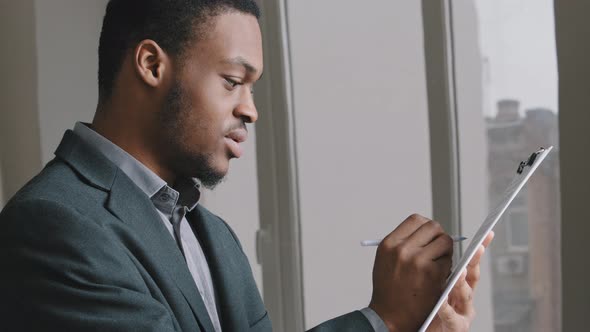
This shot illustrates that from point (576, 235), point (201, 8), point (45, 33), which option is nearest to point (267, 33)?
point (45, 33)

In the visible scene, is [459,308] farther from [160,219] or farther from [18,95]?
→ [18,95]

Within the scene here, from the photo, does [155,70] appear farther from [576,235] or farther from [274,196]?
[274,196]

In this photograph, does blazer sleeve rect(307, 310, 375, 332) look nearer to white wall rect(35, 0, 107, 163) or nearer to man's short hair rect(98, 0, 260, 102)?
man's short hair rect(98, 0, 260, 102)

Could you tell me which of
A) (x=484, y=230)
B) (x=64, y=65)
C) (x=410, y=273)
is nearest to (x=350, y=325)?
(x=410, y=273)

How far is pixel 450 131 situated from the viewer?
8.35ft

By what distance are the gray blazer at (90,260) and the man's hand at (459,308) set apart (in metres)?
0.12

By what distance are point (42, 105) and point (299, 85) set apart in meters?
0.99

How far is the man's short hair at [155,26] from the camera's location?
1366mm

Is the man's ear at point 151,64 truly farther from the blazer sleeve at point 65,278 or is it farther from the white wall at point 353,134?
the white wall at point 353,134

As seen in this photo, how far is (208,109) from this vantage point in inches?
52.0

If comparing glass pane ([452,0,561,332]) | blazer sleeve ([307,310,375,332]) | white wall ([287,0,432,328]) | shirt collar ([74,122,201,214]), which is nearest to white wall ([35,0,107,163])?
white wall ([287,0,432,328])

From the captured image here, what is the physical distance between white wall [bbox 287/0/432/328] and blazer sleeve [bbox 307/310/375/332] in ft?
5.26

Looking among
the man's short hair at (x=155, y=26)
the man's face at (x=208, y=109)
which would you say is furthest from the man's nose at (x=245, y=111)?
the man's short hair at (x=155, y=26)

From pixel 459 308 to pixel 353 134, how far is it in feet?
5.97
